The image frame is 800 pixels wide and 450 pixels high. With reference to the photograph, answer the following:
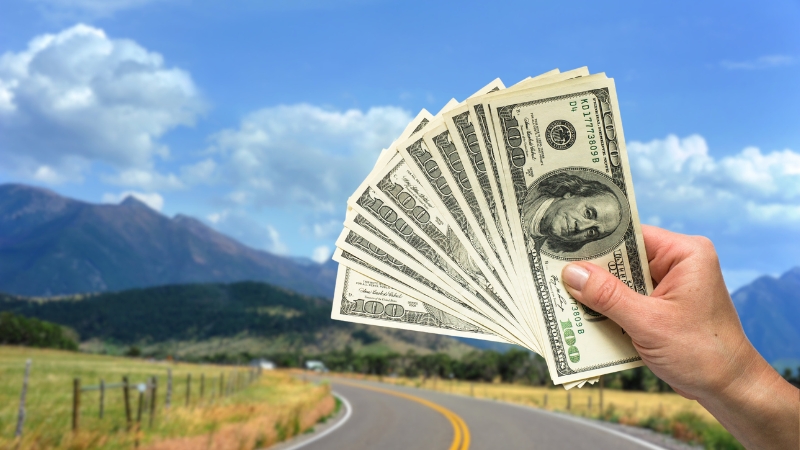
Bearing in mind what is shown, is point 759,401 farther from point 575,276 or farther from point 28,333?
point 28,333

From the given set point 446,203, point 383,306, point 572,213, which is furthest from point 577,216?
point 383,306

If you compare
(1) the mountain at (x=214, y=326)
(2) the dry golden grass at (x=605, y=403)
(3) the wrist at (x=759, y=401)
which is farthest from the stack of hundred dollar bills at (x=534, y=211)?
(1) the mountain at (x=214, y=326)

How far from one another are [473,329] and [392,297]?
1.54 ft

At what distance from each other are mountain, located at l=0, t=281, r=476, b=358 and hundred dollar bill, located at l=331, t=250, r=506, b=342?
12628cm

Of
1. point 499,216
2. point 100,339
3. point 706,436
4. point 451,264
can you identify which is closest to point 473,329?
point 451,264

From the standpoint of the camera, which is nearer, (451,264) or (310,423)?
(451,264)

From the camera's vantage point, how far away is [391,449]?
1327 centimetres

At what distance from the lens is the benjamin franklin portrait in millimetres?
2430

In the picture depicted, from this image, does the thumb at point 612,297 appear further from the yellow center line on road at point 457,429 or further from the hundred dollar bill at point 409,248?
the yellow center line on road at point 457,429

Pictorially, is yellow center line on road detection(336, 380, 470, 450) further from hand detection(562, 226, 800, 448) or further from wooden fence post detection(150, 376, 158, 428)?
hand detection(562, 226, 800, 448)

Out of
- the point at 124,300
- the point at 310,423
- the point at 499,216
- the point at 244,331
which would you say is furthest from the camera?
the point at 124,300

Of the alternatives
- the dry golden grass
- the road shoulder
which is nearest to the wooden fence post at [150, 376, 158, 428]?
the road shoulder

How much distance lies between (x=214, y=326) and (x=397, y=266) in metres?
181

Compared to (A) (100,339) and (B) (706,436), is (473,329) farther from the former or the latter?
(A) (100,339)
